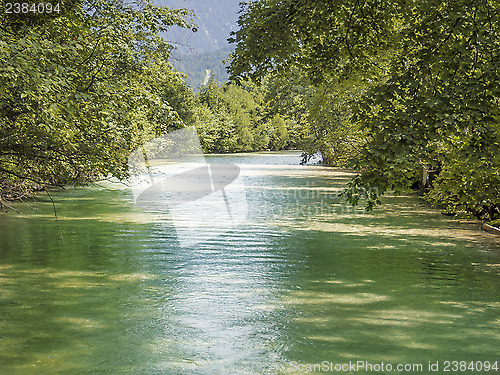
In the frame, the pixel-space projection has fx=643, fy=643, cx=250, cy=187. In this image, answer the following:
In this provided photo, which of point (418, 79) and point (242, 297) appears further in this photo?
point (242, 297)

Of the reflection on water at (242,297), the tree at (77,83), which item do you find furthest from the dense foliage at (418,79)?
the tree at (77,83)

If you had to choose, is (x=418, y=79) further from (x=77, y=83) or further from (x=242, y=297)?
(x=77, y=83)

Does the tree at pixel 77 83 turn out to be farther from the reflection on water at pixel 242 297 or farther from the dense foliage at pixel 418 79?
the dense foliage at pixel 418 79

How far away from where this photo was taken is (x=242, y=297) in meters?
9.14

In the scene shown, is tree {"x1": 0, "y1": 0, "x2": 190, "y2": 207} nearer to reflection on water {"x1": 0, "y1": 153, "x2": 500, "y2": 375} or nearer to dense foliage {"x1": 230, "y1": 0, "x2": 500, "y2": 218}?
reflection on water {"x1": 0, "y1": 153, "x2": 500, "y2": 375}

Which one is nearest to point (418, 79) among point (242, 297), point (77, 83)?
point (242, 297)

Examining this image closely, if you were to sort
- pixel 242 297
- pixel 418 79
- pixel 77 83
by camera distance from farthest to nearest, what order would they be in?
pixel 77 83 → pixel 242 297 → pixel 418 79

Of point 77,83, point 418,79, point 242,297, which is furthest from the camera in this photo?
point 77,83

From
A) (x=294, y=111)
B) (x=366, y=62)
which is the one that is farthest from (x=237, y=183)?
(x=366, y=62)

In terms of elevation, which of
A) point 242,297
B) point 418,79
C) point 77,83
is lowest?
point 242,297

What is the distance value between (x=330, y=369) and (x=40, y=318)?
12.5 ft

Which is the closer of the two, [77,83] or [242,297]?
[242,297]

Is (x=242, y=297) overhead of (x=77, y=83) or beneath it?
beneath

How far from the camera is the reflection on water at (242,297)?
676 cm
